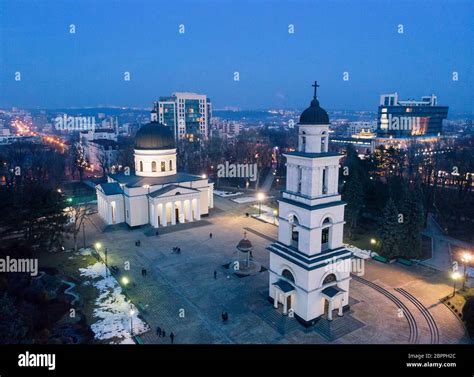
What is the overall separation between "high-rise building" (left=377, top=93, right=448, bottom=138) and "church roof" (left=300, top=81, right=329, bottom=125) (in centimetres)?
8693

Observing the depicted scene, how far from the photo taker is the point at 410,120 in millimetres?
97375

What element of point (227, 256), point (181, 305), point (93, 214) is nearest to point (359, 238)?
point (227, 256)

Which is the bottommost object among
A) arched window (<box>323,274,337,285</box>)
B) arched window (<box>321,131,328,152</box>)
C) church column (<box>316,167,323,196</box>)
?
arched window (<box>323,274,337,285</box>)

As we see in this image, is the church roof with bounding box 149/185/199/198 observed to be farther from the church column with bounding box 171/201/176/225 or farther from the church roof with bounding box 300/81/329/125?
the church roof with bounding box 300/81/329/125

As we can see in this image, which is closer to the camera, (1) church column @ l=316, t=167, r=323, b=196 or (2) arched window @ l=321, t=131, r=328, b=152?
(1) church column @ l=316, t=167, r=323, b=196

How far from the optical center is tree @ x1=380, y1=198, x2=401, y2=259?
92.6 feet

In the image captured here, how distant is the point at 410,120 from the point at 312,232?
93948 millimetres

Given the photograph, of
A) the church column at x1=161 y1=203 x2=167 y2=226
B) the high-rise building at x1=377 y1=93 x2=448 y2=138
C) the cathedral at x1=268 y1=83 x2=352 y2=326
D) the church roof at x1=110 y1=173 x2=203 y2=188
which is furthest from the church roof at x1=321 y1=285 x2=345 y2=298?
the high-rise building at x1=377 y1=93 x2=448 y2=138

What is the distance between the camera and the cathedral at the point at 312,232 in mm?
18078

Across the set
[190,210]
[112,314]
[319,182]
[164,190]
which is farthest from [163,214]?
[319,182]

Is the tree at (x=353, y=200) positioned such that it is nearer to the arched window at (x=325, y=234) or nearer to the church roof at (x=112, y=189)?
the arched window at (x=325, y=234)

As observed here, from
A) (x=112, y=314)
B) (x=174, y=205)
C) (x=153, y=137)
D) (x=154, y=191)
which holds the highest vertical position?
(x=153, y=137)

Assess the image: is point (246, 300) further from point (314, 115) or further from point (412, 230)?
point (412, 230)

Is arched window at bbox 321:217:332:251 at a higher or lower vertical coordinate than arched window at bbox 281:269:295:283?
higher
